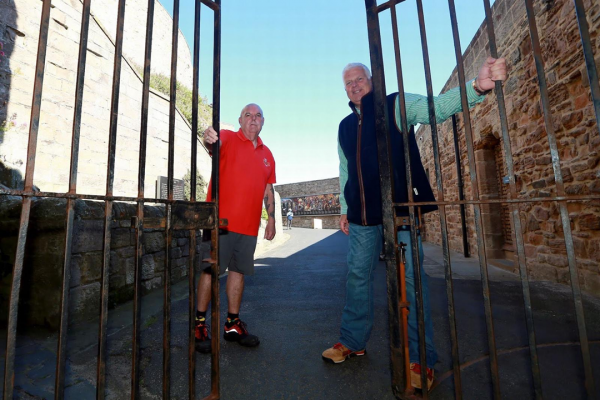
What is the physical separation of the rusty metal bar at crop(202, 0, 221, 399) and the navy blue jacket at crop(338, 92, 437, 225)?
2.84ft

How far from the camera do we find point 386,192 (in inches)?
65.1

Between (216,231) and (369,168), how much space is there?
0.98 metres

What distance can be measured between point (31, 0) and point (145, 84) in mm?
6434

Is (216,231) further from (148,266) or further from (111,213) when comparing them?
(148,266)

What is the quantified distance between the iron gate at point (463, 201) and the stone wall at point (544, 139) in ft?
4.36

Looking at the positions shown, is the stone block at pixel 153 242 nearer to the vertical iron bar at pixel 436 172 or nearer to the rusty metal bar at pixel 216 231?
the rusty metal bar at pixel 216 231

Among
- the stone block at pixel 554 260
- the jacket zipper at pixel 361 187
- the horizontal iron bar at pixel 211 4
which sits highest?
the horizontal iron bar at pixel 211 4

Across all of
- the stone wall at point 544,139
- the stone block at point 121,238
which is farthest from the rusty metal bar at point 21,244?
the stone wall at point 544,139

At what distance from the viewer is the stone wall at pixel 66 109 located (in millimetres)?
5184

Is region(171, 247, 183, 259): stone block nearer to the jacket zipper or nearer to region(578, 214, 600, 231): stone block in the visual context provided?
the jacket zipper

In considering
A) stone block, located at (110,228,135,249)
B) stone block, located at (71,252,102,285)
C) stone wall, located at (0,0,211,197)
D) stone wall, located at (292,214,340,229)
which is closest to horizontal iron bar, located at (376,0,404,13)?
stone block, located at (71,252,102,285)

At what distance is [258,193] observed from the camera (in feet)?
8.59

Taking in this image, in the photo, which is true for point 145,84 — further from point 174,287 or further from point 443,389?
point 174,287

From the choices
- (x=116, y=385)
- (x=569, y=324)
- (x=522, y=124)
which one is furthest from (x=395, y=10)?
(x=522, y=124)
